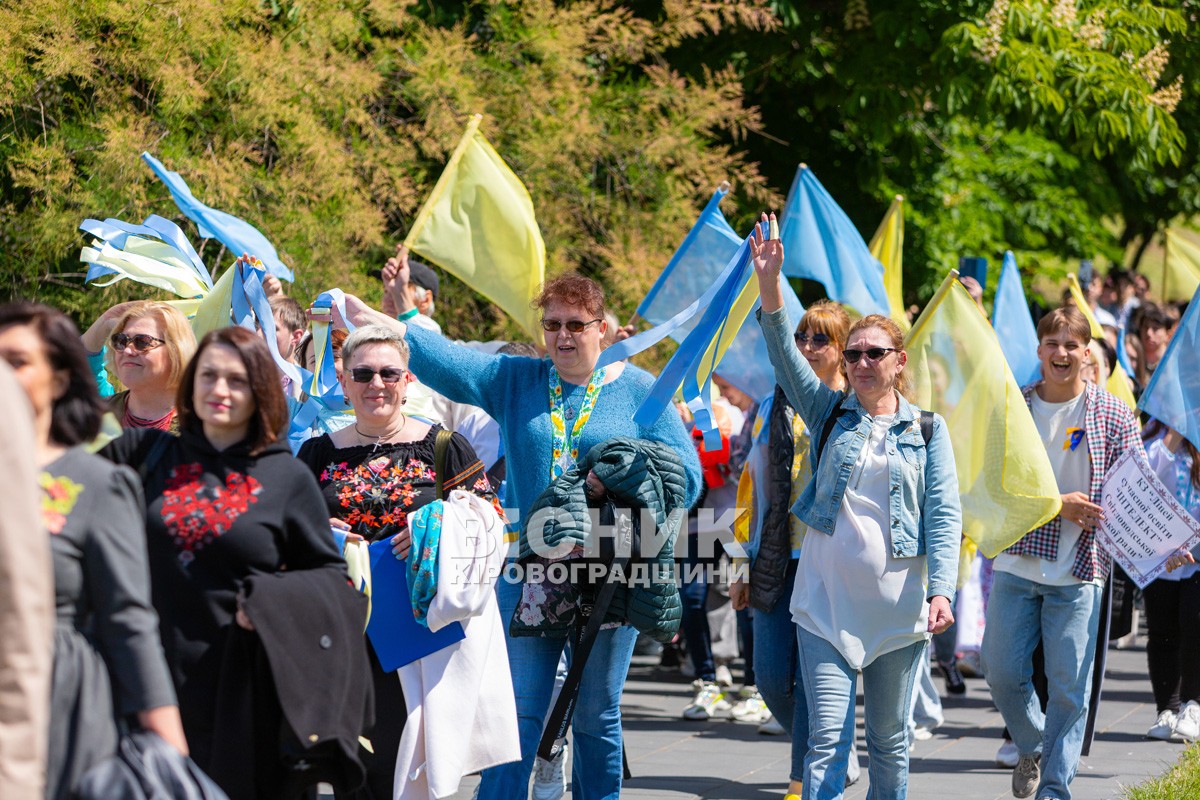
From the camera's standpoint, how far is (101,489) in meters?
3.67

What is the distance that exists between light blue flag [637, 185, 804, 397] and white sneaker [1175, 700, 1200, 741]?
2822 mm

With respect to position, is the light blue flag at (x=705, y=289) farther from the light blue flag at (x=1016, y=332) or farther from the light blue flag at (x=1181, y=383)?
the light blue flag at (x=1181, y=383)

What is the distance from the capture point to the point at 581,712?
18.9 feet

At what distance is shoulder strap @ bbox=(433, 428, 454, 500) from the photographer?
5.58m

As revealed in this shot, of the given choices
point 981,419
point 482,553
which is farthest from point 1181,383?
point 482,553

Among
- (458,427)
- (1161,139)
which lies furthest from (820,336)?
(1161,139)

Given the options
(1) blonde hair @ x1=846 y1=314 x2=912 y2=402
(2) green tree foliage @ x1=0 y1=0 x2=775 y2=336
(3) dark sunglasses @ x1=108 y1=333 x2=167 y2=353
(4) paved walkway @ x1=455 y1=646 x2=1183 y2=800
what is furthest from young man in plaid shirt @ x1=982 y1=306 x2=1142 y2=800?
(2) green tree foliage @ x1=0 y1=0 x2=775 y2=336

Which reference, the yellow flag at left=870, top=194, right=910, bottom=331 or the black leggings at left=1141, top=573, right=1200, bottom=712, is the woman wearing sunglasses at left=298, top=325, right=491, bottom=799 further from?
the yellow flag at left=870, top=194, right=910, bottom=331

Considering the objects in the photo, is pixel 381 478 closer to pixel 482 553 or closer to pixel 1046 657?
pixel 482 553

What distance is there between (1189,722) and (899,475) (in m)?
3.55

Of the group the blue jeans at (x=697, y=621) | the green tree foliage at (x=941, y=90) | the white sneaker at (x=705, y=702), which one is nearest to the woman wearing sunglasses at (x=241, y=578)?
the white sneaker at (x=705, y=702)

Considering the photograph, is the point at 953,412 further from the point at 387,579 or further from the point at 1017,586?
the point at 387,579

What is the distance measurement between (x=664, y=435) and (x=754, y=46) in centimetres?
808

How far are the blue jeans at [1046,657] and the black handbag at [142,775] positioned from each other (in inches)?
167
